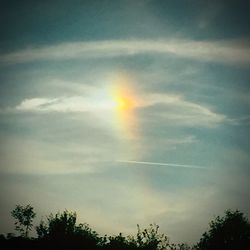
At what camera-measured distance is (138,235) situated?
6956cm

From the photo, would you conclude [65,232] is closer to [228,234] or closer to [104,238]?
[104,238]

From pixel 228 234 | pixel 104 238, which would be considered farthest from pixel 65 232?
pixel 228 234

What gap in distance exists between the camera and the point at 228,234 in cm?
8038

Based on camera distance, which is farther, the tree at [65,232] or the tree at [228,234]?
the tree at [228,234]

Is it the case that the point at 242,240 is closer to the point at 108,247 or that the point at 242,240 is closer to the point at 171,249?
the point at 171,249

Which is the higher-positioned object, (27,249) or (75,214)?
(75,214)

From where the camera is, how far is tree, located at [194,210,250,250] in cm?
7675

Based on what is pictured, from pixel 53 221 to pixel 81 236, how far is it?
1213 centimetres

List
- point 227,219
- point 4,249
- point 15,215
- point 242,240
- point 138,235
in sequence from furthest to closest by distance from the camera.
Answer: point 15,215 → point 227,219 → point 242,240 → point 138,235 → point 4,249

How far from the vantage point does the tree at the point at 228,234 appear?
252 feet

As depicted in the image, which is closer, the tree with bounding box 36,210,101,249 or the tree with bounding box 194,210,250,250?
the tree with bounding box 36,210,101,249

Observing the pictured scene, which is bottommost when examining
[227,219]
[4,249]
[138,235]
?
[4,249]

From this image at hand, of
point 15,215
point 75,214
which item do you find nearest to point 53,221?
point 75,214

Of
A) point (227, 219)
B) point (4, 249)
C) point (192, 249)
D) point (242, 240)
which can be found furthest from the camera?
point (192, 249)
